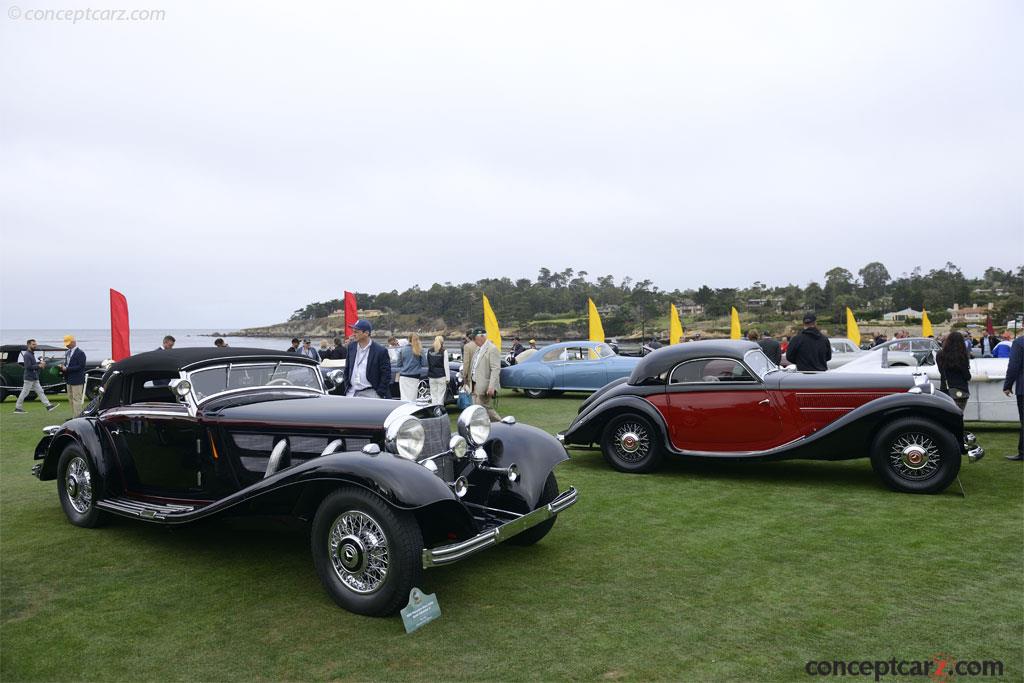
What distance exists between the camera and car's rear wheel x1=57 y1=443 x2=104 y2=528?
5.70 metres

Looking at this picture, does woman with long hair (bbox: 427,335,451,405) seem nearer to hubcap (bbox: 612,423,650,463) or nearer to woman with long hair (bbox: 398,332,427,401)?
woman with long hair (bbox: 398,332,427,401)

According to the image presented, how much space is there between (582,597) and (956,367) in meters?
7.63

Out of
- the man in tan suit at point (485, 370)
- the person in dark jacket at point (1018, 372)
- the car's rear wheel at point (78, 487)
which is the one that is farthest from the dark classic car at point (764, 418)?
the car's rear wheel at point (78, 487)

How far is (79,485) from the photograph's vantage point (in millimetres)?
5883

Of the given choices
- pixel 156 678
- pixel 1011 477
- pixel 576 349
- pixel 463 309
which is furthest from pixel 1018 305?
pixel 156 678

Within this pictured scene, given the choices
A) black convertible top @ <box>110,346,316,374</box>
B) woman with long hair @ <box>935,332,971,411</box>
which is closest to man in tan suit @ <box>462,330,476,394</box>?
black convertible top @ <box>110,346,316,374</box>

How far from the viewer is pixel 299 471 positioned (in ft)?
13.6

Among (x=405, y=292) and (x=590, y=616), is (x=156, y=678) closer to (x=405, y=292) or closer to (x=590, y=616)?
(x=590, y=616)

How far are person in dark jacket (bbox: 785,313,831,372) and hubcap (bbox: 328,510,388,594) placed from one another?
7055 millimetres

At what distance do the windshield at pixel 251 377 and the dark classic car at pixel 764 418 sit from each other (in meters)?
3.47

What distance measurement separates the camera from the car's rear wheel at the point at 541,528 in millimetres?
5043

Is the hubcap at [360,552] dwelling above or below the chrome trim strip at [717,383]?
below

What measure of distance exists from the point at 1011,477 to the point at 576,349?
10.9m

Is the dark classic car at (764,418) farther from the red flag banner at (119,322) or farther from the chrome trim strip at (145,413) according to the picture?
the red flag banner at (119,322)
